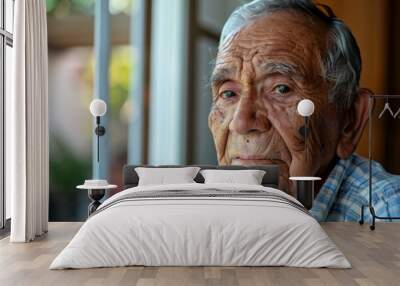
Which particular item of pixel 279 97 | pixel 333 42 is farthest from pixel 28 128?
pixel 333 42

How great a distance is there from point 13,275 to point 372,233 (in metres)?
3.77

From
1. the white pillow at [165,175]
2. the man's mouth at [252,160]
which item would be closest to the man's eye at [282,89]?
the man's mouth at [252,160]

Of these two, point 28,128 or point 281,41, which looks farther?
point 281,41

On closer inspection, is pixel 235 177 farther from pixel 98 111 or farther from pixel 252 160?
pixel 98 111

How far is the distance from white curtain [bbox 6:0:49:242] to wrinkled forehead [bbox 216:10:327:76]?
7.63 feet

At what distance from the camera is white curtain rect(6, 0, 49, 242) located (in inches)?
220

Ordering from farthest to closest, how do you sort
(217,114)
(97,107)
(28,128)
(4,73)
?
(217,114) < (97,107) < (4,73) < (28,128)

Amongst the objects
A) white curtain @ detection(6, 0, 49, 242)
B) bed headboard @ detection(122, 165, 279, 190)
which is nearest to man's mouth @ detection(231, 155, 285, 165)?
bed headboard @ detection(122, 165, 279, 190)

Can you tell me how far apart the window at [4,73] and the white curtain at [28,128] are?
45 centimetres

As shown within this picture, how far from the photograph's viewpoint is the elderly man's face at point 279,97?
23.0 ft

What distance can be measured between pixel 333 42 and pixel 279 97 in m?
0.95

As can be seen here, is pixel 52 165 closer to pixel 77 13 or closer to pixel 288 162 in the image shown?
pixel 77 13

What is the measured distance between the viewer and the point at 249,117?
23.2 feet

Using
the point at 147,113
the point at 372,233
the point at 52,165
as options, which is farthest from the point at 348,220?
the point at 52,165
